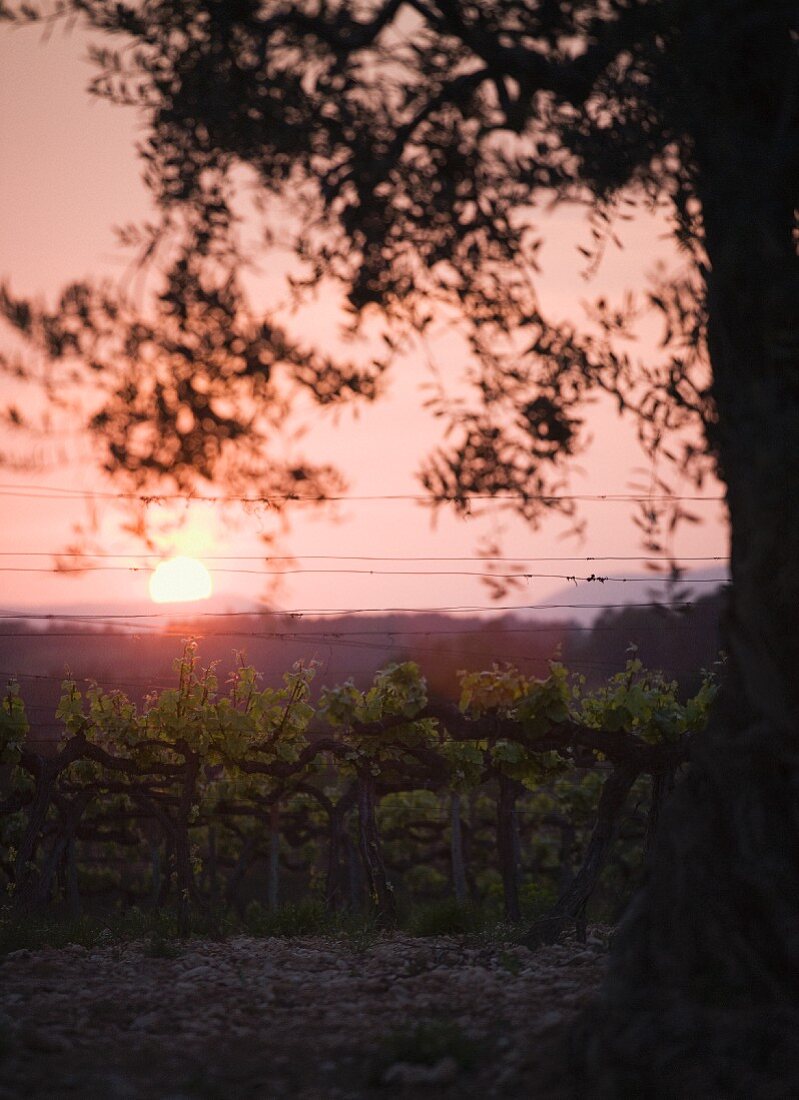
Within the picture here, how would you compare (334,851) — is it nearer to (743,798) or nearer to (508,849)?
(508,849)

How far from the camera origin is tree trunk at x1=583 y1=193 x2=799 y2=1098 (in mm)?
5344

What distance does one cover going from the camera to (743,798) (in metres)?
5.77

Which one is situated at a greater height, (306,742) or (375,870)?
(306,742)

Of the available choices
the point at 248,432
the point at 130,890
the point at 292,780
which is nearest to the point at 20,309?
the point at 248,432

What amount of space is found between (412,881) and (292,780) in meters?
14.5

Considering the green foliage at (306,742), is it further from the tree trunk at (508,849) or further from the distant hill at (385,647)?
the distant hill at (385,647)

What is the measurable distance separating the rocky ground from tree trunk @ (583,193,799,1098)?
2.24ft

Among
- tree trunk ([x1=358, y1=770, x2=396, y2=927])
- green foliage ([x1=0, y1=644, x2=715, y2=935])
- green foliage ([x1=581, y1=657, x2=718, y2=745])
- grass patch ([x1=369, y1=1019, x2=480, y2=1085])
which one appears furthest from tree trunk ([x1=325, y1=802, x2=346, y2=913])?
grass patch ([x1=369, y1=1019, x2=480, y2=1085])

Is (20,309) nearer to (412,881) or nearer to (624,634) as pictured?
(412,881)

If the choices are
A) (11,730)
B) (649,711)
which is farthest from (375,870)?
(11,730)

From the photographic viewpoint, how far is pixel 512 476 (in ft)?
20.7

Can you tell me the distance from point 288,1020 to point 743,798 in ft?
11.9

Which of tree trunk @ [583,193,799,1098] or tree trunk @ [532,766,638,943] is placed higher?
tree trunk @ [583,193,799,1098]

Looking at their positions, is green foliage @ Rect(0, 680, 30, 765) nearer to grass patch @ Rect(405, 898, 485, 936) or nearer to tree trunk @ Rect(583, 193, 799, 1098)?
grass patch @ Rect(405, 898, 485, 936)
